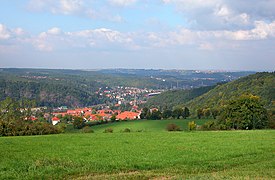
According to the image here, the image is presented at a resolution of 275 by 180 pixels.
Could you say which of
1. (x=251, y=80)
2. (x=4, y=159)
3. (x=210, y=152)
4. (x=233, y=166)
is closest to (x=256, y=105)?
(x=210, y=152)

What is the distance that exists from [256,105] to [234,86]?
83652 mm

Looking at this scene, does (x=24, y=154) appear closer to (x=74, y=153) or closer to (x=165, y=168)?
(x=74, y=153)

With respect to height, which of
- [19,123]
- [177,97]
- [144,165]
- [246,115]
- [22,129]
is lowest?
[177,97]

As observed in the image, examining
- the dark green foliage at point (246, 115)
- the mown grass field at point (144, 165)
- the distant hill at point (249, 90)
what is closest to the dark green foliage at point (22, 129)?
the mown grass field at point (144, 165)

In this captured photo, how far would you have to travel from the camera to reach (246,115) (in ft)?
188

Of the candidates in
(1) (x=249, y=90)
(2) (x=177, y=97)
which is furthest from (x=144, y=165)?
(2) (x=177, y=97)

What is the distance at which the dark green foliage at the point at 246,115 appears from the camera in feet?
188

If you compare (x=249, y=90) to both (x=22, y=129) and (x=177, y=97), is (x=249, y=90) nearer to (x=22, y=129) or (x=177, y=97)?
(x=177, y=97)

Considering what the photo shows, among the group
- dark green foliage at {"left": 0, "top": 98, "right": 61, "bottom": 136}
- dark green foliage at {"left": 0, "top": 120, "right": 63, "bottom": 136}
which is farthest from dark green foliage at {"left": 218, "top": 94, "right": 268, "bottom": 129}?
dark green foliage at {"left": 0, "top": 120, "right": 63, "bottom": 136}

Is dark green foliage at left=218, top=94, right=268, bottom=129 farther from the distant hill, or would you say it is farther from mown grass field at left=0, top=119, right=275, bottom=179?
the distant hill

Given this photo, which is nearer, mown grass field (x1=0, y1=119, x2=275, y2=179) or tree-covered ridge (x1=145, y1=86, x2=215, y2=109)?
mown grass field (x1=0, y1=119, x2=275, y2=179)

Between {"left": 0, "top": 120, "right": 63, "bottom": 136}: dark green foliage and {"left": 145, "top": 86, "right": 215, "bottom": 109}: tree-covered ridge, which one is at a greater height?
{"left": 0, "top": 120, "right": 63, "bottom": 136}: dark green foliage

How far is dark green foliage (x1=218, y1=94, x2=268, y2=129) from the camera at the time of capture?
57188 millimetres

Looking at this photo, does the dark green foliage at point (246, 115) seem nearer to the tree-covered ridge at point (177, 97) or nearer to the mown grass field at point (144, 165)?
the mown grass field at point (144, 165)
